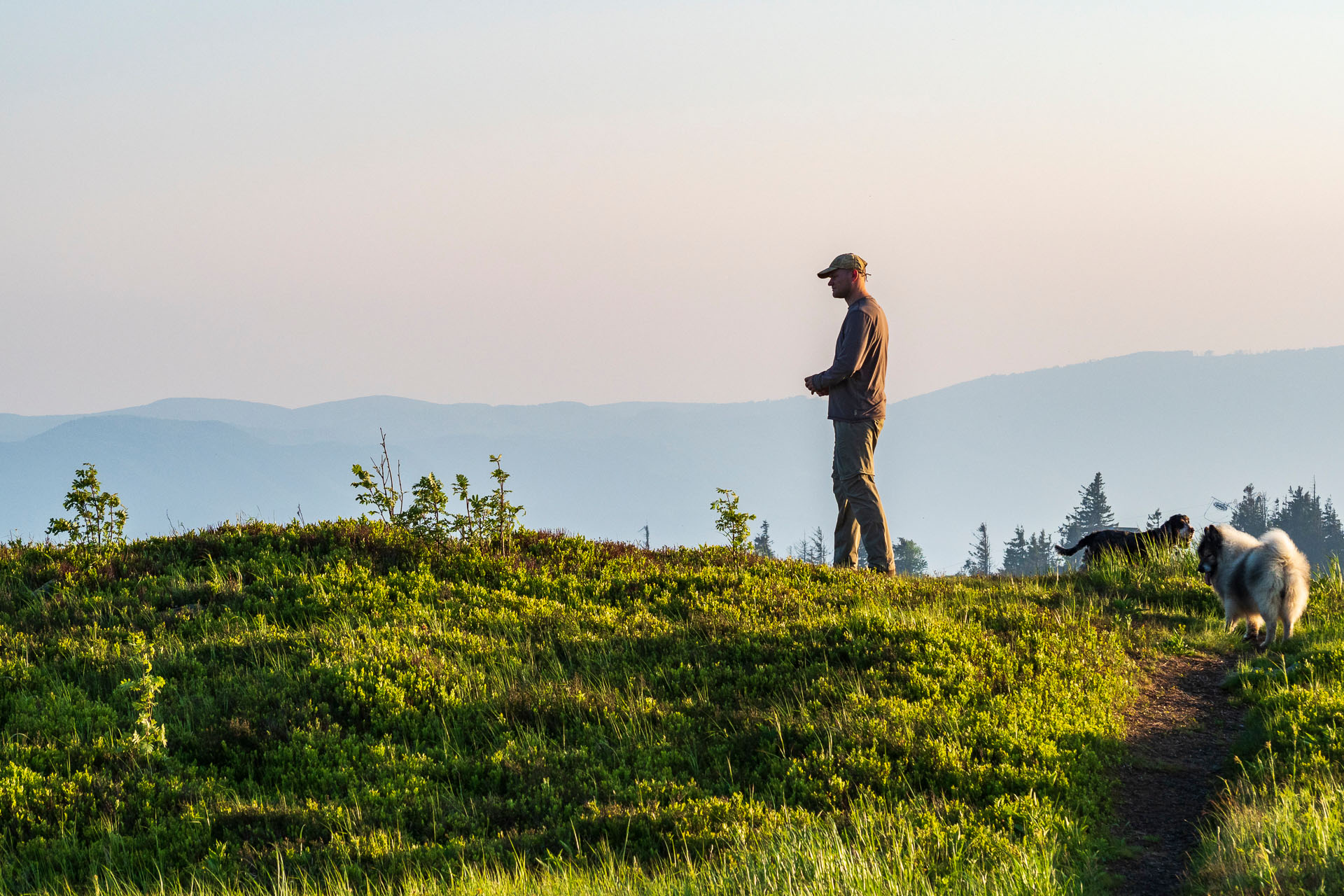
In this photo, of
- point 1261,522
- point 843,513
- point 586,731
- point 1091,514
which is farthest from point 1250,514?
point 586,731

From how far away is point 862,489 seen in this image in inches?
472

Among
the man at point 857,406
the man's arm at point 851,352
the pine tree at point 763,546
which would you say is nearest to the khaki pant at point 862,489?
the man at point 857,406

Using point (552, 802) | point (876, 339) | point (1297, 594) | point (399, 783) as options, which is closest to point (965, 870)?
point (552, 802)

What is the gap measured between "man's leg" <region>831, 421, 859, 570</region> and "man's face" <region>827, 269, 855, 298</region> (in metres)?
1.62

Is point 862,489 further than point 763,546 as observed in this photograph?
No

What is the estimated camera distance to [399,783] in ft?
20.5

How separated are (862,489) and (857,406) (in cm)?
102

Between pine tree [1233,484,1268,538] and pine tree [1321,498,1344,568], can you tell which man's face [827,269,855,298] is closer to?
pine tree [1233,484,1268,538]

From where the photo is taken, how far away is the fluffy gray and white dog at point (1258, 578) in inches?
360

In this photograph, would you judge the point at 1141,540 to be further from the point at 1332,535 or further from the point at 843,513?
the point at 1332,535

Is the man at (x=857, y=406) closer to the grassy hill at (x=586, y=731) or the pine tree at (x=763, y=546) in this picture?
the pine tree at (x=763, y=546)

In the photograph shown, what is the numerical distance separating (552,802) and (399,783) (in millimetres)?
1024

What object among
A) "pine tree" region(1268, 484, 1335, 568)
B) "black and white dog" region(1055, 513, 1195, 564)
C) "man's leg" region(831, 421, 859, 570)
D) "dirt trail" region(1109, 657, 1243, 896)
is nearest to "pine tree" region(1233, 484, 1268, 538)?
"pine tree" region(1268, 484, 1335, 568)

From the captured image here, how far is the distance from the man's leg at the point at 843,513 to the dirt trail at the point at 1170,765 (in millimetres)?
4064
